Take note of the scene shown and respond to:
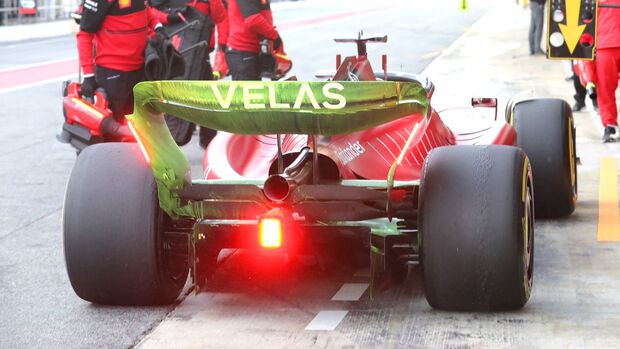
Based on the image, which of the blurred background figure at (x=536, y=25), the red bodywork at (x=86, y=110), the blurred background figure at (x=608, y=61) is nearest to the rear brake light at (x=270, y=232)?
the red bodywork at (x=86, y=110)

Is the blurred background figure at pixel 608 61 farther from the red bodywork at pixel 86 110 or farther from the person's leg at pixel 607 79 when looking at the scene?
the red bodywork at pixel 86 110

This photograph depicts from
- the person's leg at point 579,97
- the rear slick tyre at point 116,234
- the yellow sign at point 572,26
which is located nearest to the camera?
the rear slick tyre at point 116,234

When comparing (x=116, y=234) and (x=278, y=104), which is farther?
(x=116, y=234)

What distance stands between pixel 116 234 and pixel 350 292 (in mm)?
1381

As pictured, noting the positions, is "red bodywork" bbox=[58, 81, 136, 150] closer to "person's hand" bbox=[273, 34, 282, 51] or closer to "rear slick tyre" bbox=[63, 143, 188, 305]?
"person's hand" bbox=[273, 34, 282, 51]

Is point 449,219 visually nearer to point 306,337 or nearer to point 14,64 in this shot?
point 306,337

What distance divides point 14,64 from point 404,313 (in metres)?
19.2

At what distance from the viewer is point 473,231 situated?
6117 mm

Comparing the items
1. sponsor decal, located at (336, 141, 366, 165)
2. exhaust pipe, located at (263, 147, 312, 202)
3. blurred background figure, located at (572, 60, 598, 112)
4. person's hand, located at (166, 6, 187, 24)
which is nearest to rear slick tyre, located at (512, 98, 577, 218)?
sponsor decal, located at (336, 141, 366, 165)

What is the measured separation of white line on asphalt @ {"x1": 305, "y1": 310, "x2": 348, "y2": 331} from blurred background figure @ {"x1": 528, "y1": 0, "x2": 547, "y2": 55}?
17359 mm

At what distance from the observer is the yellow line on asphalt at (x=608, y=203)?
8648mm

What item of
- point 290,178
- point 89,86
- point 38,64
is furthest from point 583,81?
point 38,64

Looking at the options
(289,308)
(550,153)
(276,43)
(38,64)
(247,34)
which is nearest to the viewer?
(289,308)

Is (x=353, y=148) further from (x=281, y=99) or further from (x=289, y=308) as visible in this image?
(x=281, y=99)
